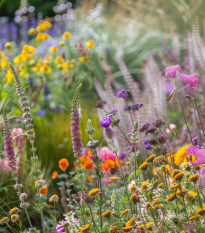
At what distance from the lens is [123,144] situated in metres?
2.12

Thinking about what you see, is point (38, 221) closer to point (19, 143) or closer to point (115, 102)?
point (19, 143)

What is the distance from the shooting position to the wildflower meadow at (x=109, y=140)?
1.20m

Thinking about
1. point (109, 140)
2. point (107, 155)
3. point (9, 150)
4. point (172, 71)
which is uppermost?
point (172, 71)

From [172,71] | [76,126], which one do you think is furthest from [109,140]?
[172,71]

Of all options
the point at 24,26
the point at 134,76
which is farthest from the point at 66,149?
the point at 24,26

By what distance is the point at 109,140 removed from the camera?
1457 mm

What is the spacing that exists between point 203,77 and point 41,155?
158 cm

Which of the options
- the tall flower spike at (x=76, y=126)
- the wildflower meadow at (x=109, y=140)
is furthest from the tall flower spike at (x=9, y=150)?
the tall flower spike at (x=76, y=126)

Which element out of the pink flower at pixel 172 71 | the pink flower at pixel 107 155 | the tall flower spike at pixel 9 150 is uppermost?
the pink flower at pixel 172 71

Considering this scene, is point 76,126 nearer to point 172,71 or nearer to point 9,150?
point 9,150

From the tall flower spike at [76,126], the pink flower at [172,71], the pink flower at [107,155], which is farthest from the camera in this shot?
the pink flower at [107,155]

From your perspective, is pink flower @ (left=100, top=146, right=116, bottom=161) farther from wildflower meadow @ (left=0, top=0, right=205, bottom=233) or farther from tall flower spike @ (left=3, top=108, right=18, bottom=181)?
tall flower spike @ (left=3, top=108, right=18, bottom=181)

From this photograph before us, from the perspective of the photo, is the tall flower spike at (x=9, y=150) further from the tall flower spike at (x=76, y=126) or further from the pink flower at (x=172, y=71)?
the pink flower at (x=172, y=71)

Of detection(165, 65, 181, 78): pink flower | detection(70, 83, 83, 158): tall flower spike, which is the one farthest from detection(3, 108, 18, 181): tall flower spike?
detection(165, 65, 181, 78): pink flower
